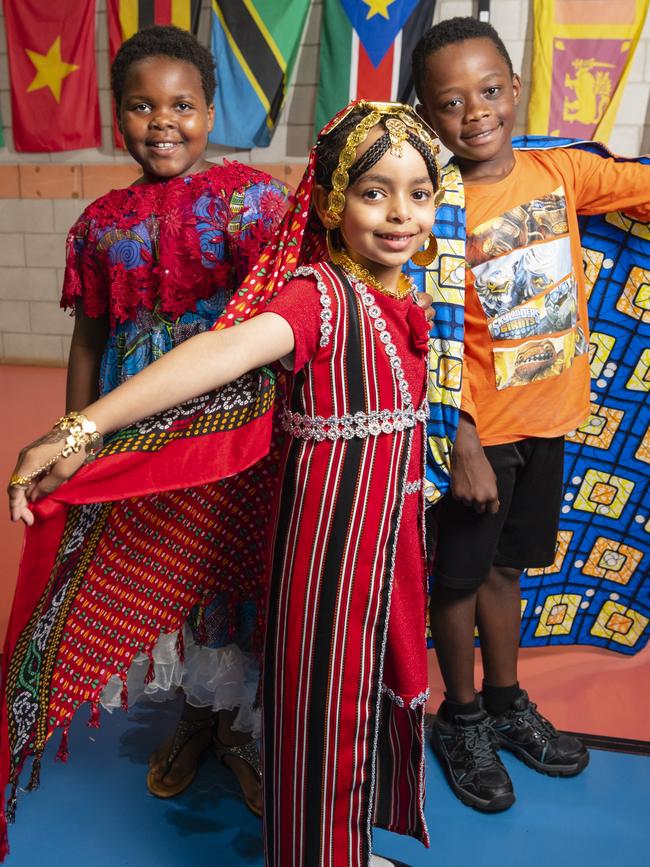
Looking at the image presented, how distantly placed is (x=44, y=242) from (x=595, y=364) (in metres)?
4.80

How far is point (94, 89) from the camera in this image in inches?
215

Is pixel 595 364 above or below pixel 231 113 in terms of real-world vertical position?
below

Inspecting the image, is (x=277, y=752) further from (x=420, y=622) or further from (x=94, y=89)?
(x=94, y=89)

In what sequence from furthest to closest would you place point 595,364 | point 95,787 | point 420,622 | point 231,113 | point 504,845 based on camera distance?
1. point 231,113
2. point 595,364
3. point 95,787
4. point 504,845
5. point 420,622

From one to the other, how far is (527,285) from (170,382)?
89 centimetres

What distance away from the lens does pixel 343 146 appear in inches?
47.3

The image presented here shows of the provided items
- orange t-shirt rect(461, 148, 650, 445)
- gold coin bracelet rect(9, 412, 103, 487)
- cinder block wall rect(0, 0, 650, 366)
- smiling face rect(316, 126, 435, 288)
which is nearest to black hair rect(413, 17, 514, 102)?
orange t-shirt rect(461, 148, 650, 445)

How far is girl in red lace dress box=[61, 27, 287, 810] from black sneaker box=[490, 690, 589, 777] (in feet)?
2.31

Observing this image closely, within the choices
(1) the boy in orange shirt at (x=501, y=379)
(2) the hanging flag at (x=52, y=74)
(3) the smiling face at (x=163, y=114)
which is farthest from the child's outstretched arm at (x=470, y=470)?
(2) the hanging flag at (x=52, y=74)

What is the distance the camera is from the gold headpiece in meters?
1.18

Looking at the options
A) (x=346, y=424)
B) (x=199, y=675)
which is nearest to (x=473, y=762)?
(x=199, y=675)

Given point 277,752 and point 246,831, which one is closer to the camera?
point 277,752

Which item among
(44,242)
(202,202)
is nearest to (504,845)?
(202,202)

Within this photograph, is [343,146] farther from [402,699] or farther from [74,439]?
[402,699]
